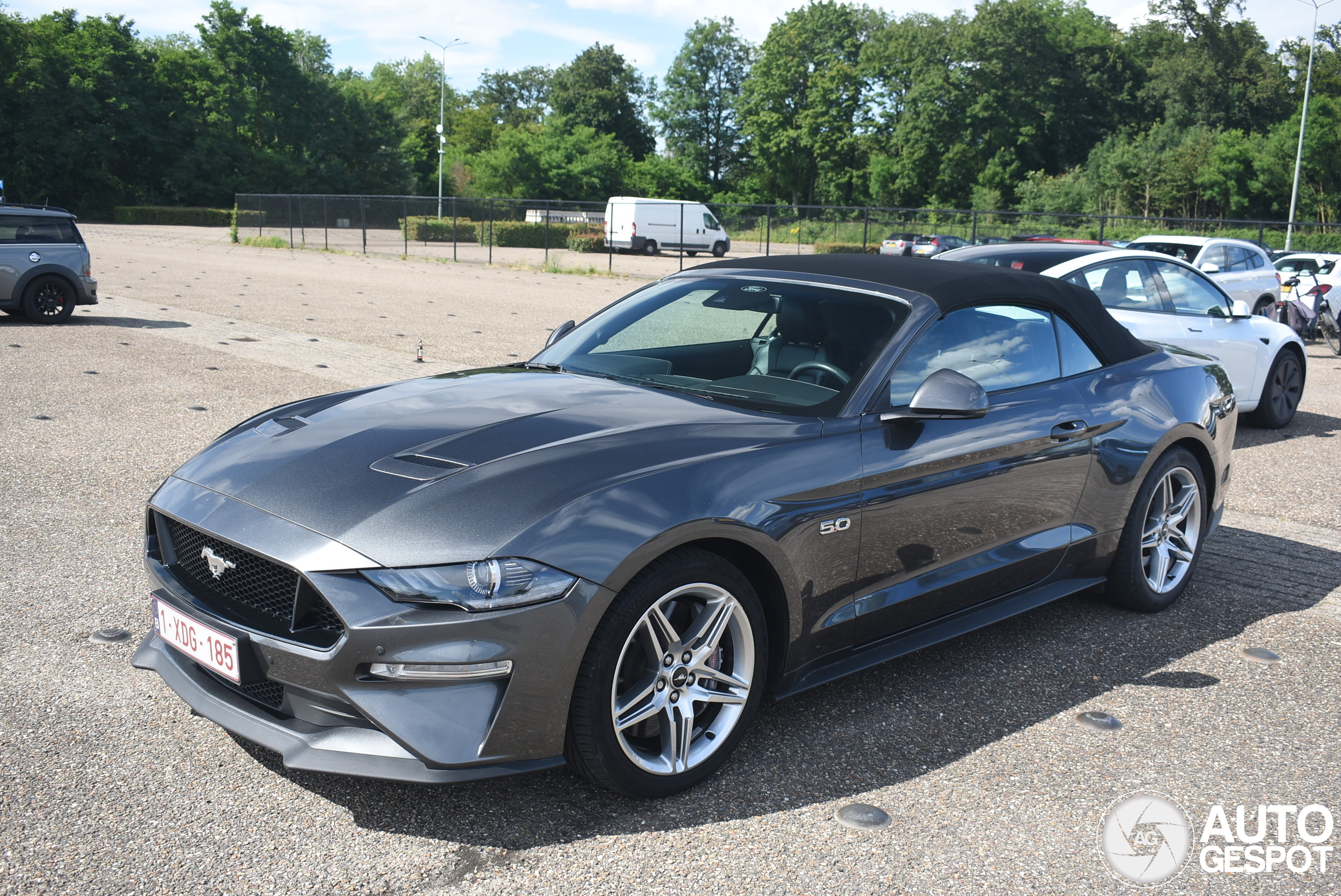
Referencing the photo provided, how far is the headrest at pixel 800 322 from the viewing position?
4.08 m

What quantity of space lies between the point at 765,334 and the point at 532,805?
209cm

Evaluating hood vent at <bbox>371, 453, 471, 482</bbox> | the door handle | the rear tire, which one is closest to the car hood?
hood vent at <bbox>371, 453, 471, 482</bbox>

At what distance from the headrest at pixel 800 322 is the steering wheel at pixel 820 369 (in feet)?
0.42

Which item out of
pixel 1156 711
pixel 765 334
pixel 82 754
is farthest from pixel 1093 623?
pixel 82 754

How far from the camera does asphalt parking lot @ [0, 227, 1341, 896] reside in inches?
109

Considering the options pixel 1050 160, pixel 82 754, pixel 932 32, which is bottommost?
pixel 82 754

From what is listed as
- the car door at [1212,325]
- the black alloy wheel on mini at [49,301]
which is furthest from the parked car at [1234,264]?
the black alloy wheel on mini at [49,301]

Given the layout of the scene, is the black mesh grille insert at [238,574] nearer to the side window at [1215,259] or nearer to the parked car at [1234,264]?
the parked car at [1234,264]

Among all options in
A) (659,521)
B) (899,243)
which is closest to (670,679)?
(659,521)

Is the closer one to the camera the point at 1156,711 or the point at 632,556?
the point at 632,556

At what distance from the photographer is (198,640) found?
299 centimetres

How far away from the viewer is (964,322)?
4.08 m

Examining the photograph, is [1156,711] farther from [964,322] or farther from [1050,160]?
[1050,160]

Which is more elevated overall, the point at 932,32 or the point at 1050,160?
the point at 932,32
